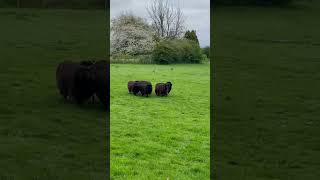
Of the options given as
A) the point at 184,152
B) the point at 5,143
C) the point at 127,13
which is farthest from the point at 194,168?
the point at 127,13

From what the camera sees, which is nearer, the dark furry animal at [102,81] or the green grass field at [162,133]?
the green grass field at [162,133]

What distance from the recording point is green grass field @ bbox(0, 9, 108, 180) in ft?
13.6

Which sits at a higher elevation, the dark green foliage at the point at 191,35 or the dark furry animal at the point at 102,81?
the dark green foliage at the point at 191,35

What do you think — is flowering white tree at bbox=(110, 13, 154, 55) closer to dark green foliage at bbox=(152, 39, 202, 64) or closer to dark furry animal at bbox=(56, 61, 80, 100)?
dark green foliage at bbox=(152, 39, 202, 64)

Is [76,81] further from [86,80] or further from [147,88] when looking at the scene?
[147,88]

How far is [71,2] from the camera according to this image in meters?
14.1

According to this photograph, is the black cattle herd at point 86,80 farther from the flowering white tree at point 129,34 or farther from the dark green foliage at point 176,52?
the dark green foliage at point 176,52

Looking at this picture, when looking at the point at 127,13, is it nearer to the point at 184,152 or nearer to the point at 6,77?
the point at 6,77
